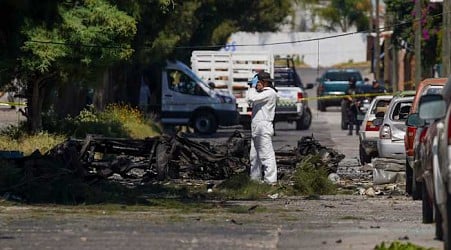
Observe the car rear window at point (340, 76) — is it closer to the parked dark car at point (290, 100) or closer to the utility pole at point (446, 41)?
the parked dark car at point (290, 100)

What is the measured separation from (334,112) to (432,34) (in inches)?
586

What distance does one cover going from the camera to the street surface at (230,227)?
37.7ft

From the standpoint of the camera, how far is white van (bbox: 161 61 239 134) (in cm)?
3841

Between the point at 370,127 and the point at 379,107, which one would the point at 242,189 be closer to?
the point at 370,127

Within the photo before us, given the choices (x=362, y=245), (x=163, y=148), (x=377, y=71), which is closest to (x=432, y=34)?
(x=377, y=71)

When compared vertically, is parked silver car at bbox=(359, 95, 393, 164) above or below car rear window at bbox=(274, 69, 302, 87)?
below

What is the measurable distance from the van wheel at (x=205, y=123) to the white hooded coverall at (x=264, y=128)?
1954 centimetres

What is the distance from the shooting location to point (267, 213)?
14844mm

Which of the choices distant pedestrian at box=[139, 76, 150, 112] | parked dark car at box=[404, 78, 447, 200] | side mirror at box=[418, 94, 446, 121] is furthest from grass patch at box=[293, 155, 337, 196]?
distant pedestrian at box=[139, 76, 150, 112]

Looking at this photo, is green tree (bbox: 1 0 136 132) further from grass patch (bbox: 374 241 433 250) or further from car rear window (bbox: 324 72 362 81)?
car rear window (bbox: 324 72 362 81)

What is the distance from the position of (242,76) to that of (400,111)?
63.8 feet

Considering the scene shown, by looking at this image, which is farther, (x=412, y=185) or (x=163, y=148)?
(x=163, y=148)

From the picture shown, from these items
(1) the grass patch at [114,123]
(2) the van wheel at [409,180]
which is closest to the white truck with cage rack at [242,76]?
(1) the grass patch at [114,123]

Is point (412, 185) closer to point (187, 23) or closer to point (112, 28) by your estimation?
point (112, 28)
